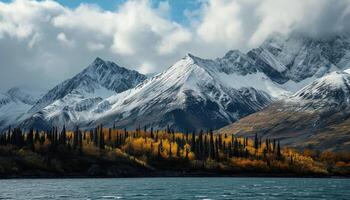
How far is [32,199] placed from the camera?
14588 centimetres

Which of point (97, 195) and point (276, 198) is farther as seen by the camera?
point (97, 195)

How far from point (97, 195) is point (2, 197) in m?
23.6

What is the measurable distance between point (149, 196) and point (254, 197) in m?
25.8

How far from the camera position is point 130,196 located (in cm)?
15700

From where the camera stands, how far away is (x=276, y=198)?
150 meters

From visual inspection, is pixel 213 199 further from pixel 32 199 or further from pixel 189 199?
pixel 32 199

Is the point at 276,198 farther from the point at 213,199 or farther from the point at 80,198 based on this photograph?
the point at 80,198

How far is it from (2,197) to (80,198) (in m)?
18.9

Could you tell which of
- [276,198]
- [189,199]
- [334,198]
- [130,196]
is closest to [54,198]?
[130,196]

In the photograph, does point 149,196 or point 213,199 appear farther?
point 149,196

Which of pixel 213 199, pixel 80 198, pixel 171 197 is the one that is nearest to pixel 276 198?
pixel 213 199

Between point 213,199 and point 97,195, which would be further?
point 97,195

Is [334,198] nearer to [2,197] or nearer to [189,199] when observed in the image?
[189,199]

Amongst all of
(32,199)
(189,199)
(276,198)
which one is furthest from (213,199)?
(32,199)
